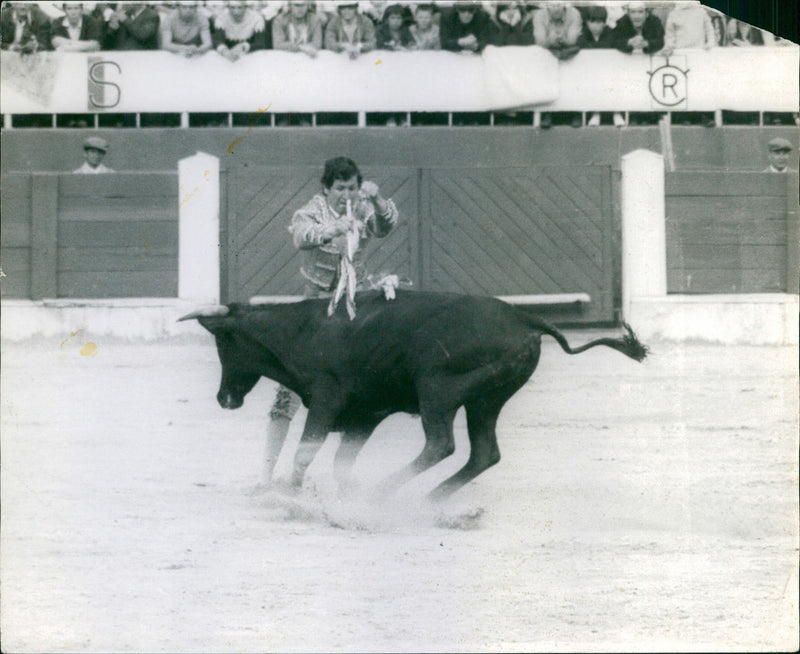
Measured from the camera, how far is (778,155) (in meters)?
5.77

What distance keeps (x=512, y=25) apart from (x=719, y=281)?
139 centimetres

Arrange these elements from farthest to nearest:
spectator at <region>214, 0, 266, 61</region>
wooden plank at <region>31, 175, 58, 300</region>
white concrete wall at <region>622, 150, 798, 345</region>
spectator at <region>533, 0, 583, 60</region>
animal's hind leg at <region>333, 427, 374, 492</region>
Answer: wooden plank at <region>31, 175, 58, 300</region> → white concrete wall at <region>622, 150, 798, 345</region> → spectator at <region>533, 0, 583, 60</region> → spectator at <region>214, 0, 266, 61</region> → animal's hind leg at <region>333, 427, 374, 492</region>

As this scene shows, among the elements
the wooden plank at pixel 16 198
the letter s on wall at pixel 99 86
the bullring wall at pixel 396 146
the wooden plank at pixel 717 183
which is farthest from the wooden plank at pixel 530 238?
the wooden plank at pixel 16 198

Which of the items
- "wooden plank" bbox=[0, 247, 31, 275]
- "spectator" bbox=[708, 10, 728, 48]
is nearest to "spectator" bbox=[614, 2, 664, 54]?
"spectator" bbox=[708, 10, 728, 48]

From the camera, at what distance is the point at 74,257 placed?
19.4 feet

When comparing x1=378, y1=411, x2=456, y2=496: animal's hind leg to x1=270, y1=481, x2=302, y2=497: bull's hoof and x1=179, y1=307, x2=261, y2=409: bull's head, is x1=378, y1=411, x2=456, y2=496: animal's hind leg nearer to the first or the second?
x1=270, y1=481, x2=302, y2=497: bull's hoof

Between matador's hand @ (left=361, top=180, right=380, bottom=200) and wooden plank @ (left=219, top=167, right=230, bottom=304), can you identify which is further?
wooden plank @ (left=219, top=167, right=230, bottom=304)

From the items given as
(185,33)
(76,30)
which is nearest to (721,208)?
(185,33)

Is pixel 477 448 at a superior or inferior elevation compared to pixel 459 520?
superior

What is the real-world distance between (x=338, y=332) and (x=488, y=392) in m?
0.53

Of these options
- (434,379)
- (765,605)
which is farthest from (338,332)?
(765,605)

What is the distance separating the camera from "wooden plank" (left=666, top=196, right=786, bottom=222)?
213 inches

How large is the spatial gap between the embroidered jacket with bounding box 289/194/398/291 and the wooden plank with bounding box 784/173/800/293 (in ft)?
4.56

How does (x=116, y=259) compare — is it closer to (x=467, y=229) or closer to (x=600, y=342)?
(x=467, y=229)
